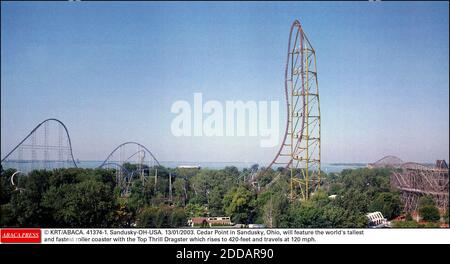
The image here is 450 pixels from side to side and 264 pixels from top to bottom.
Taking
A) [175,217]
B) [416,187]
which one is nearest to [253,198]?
[175,217]

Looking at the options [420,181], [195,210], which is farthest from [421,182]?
[195,210]

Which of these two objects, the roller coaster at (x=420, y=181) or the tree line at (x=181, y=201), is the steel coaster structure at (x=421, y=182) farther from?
the tree line at (x=181, y=201)

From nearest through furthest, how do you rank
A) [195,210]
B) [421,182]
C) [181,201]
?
[195,210], [181,201], [421,182]

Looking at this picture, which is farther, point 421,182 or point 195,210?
point 421,182

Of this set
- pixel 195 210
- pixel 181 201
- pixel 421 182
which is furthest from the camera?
pixel 421 182

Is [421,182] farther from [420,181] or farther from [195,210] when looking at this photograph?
[195,210]

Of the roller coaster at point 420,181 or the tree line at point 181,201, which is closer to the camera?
the tree line at point 181,201

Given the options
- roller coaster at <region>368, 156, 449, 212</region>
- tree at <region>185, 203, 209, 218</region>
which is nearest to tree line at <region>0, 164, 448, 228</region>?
tree at <region>185, 203, 209, 218</region>

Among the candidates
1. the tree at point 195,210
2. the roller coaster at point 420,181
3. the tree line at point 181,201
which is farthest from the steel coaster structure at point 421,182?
the tree at point 195,210

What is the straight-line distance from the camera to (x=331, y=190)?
163 inches

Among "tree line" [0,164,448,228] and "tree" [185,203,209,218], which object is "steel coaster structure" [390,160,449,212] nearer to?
"tree line" [0,164,448,228]
